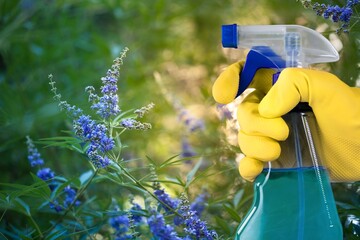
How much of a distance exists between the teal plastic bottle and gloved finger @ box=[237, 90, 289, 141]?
3 cm

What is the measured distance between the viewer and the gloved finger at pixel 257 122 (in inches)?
24.4

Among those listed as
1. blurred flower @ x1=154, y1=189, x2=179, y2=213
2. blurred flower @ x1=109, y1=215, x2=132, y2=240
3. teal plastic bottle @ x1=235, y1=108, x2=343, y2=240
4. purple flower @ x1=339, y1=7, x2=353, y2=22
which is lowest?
blurred flower @ x1=109, y1=215, x2=132, y2=240

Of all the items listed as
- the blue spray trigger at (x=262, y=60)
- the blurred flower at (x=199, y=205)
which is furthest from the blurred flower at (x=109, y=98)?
the blurred flower at (x=199, y=205)

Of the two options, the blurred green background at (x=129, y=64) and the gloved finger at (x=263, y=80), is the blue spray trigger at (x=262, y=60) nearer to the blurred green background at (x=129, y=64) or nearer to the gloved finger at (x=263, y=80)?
the gloved finger at (x=263, y=80)

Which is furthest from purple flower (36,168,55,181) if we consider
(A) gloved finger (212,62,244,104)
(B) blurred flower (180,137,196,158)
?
(B) blurred flower (180,137,196,158)

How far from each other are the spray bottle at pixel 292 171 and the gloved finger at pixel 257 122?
27 millimetres

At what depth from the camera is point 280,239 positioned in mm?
628

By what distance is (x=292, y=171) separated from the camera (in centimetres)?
64

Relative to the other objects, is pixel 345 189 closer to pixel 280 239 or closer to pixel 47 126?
pixel 280 239

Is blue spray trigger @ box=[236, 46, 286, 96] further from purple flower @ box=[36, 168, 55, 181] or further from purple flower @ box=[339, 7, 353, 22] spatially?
purple flower @ box=[36, 168, 55, 181]

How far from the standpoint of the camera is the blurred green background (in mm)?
1344

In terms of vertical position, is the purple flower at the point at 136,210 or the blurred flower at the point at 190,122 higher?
the purple flower at the point at 136,210

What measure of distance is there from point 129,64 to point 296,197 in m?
1.33

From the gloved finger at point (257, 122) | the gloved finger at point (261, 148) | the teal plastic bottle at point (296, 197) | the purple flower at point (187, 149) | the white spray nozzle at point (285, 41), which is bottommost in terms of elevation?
the purple flower at point (187, 149)
